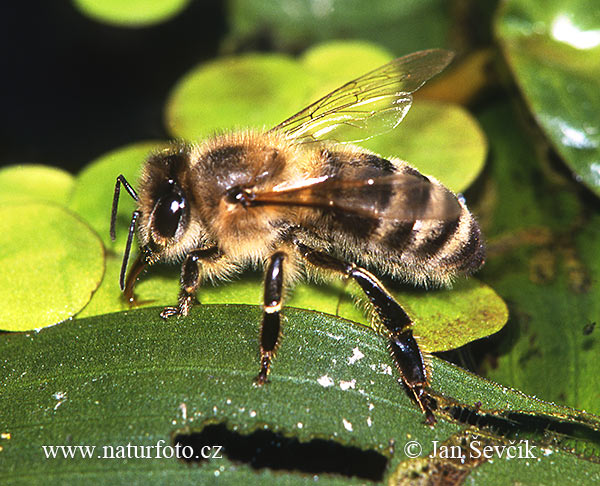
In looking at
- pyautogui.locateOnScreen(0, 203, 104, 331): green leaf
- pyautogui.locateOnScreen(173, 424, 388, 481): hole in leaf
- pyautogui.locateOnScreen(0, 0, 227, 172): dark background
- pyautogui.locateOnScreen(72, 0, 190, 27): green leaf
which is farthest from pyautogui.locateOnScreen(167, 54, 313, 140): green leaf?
pyautogui.locateOnScreen(173, 424, 388, 481): hole in leaf

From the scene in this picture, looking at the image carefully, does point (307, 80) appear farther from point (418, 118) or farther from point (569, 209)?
point (569, 209)

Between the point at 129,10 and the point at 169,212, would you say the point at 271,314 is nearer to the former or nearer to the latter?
the point at 169,212

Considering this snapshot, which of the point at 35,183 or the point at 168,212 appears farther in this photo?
the point at 35,183

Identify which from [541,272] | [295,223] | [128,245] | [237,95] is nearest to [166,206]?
[128,245]

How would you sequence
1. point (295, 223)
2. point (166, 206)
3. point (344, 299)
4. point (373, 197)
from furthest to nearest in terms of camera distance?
point (344, 299) → point (295, 223) → point (166, 206) → point (373, 197)

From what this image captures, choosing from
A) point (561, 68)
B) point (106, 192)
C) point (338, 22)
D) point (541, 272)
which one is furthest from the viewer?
point (338, 22)

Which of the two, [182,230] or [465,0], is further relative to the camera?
[465,0]

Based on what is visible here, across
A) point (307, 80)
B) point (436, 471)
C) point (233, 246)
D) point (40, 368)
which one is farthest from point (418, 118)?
point (40, 368)

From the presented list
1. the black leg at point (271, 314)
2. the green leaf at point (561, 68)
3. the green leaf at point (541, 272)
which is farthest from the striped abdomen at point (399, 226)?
the green leaf at point (561, 68)

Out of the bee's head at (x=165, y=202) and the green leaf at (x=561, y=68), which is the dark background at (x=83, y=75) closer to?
the bee's head at (x=165, y=202)
